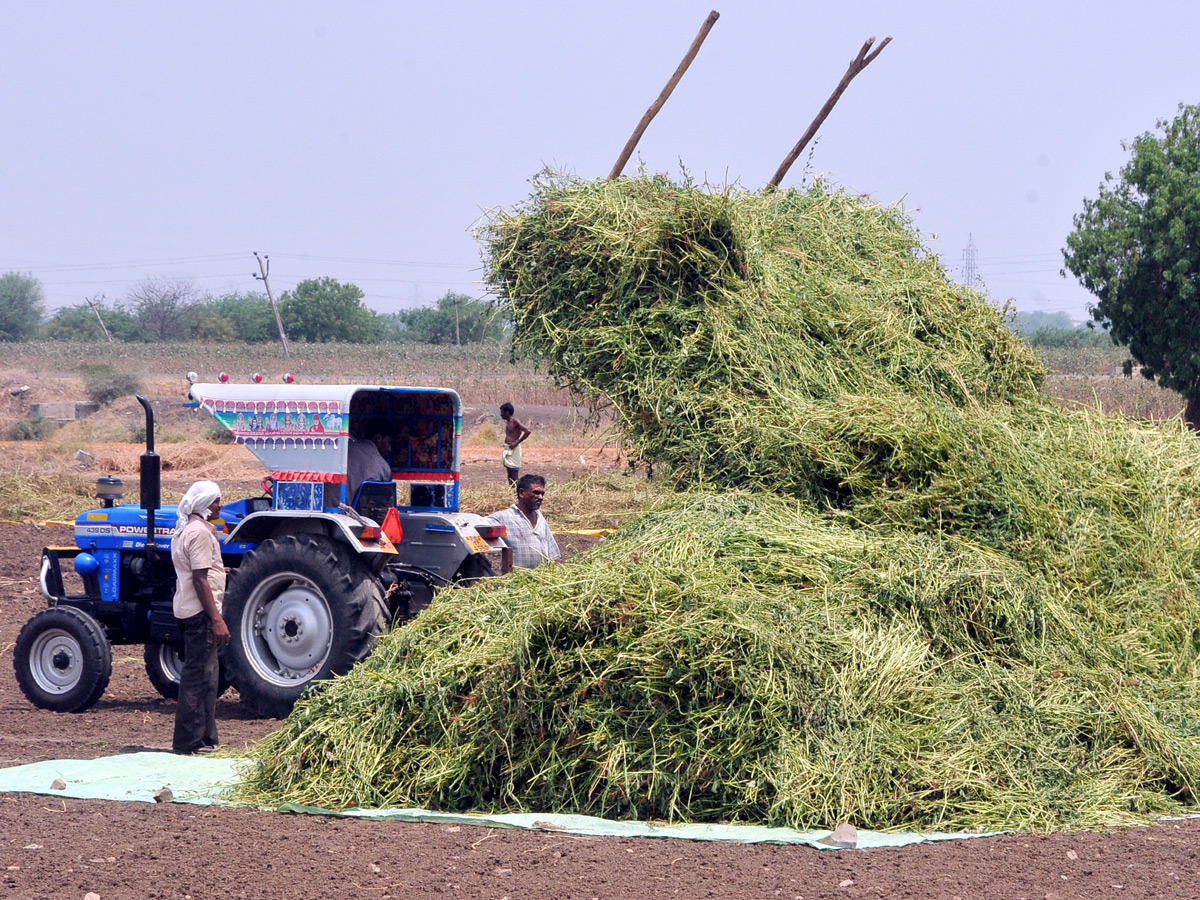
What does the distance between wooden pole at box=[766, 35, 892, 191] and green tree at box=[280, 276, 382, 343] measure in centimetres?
5681

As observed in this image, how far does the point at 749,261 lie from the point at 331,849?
16.6 feet

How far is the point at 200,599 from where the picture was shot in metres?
6.65

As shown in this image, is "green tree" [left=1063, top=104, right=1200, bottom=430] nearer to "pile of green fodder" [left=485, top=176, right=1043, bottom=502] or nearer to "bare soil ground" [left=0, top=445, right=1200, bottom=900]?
"pile of green fodder" [left=485, top=176, right=1043, bottom=502]

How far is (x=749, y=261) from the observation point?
8.32 m

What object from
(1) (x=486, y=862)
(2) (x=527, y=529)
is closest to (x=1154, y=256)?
(2) (x=527, y=529)

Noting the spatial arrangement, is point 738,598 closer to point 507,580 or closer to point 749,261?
point 507,580

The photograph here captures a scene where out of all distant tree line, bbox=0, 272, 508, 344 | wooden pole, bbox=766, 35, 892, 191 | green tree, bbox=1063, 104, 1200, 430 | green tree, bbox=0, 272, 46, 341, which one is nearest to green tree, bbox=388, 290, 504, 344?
distant tree line, bbox=0, 272, 508, 344

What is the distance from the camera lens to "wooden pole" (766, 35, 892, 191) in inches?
383

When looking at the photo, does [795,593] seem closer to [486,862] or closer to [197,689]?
[486,862]

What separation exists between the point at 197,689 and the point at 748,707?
125 inches

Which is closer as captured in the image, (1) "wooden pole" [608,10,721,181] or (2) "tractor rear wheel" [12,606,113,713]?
(2) "tractor rear wheel" [12,606,113,713]

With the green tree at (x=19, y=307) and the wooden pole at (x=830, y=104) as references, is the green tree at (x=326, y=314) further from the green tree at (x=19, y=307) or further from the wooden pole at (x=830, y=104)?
the wooden pole at (x=830, y=104)

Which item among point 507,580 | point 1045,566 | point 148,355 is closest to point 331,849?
point 507,580

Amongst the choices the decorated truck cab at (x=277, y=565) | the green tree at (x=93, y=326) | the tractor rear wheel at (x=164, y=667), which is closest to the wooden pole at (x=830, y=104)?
the decorated truck cab at (x=277, y=565)
